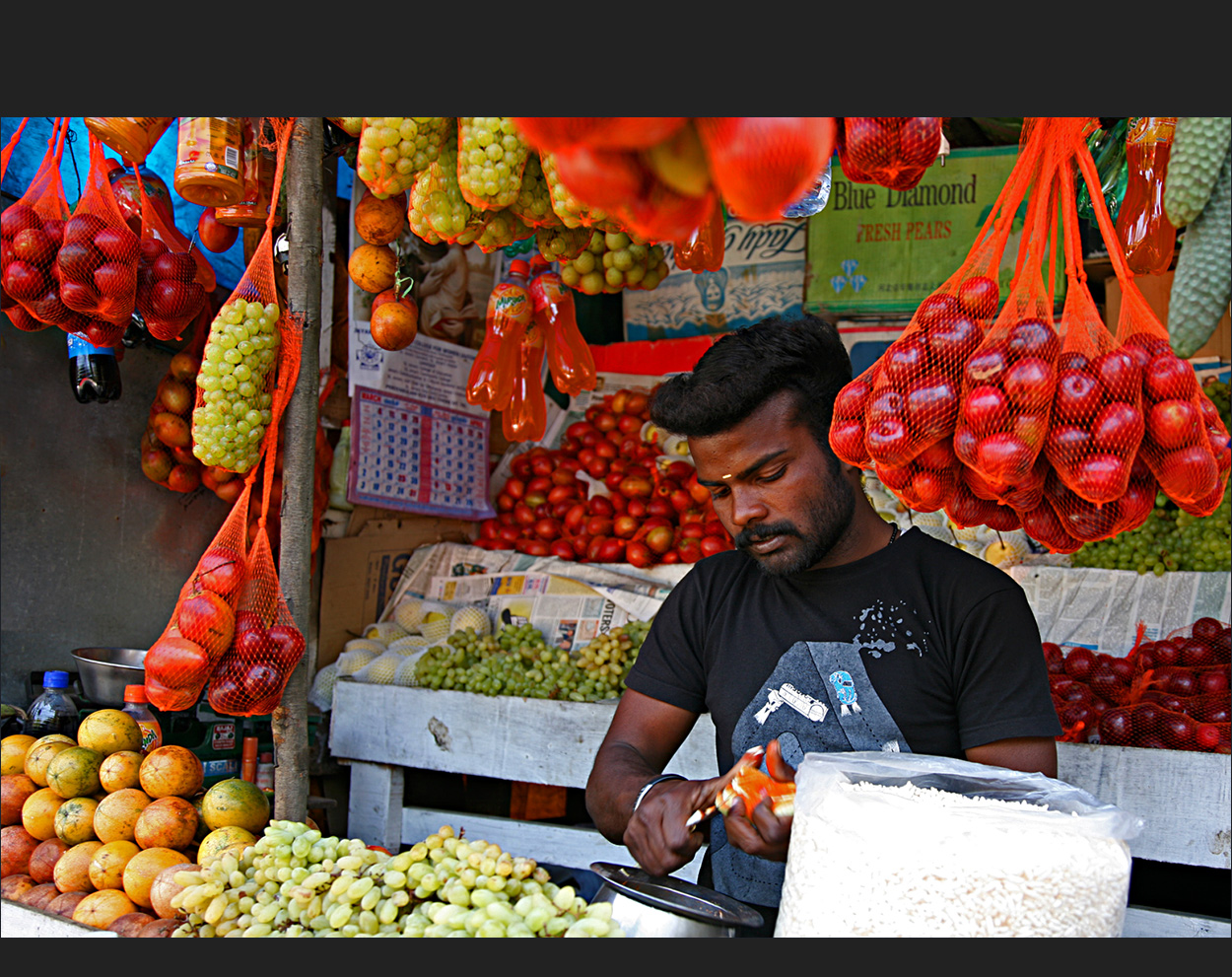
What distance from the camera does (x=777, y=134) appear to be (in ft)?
3.44

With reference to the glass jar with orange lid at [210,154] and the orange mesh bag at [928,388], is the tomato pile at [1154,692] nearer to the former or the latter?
the orange mesh bag at [928,388]

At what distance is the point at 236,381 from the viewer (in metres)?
2.13

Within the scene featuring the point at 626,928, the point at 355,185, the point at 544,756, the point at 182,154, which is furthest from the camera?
the point at 355,185

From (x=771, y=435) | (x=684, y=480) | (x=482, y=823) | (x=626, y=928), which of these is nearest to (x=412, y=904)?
(x=626, y=928)

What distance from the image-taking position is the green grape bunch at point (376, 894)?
4.05 feet

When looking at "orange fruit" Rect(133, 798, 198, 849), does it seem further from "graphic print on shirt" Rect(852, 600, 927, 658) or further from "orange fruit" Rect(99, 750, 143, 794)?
"graphic print on shirt" Rect(852, 600, 927, 658)

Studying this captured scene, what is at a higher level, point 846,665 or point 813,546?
point 813,546

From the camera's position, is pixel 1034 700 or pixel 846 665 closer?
pixel 1034 700

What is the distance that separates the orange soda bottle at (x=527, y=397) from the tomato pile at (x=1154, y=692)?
5.74 feet

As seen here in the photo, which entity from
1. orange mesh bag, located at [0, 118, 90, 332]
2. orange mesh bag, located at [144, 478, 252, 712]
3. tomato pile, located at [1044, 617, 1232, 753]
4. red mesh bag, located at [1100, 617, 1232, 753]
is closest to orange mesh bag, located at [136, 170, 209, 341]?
orange mesh bag, located at [0, 118, 90, 332]

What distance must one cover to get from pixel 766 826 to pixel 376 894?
23.5 inches

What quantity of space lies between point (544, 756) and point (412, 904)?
5.91 ft

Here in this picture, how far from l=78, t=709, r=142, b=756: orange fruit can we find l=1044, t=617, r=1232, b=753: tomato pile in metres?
2.46

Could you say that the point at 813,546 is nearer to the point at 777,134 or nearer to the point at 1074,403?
the point at 1074,403
